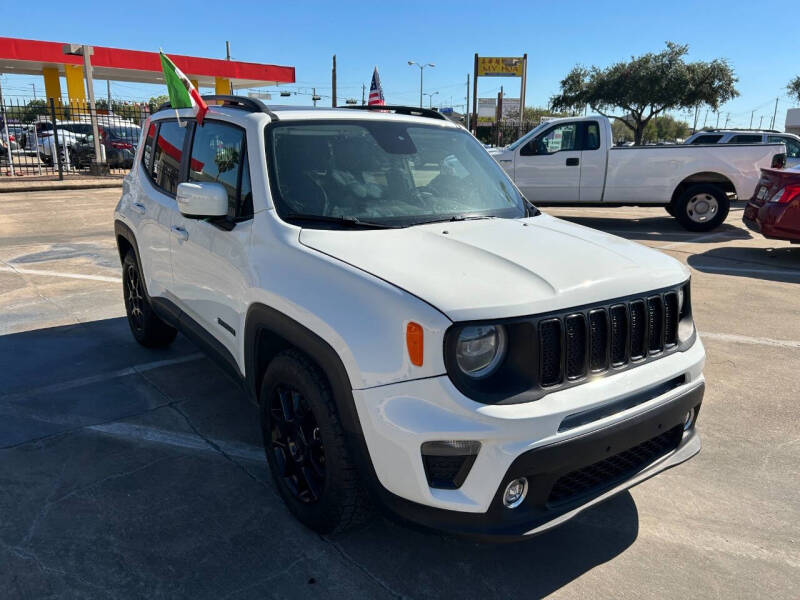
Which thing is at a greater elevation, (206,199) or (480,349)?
(206,199)

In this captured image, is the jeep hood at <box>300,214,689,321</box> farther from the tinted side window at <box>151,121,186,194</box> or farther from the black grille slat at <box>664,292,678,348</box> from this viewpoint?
the tinted side window at <box>151,121,186,194</box>

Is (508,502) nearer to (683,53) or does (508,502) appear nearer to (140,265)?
(140,265)

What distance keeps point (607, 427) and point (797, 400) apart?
9.25 feet

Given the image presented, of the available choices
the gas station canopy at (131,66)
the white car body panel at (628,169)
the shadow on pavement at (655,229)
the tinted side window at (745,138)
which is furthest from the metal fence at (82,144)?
the tinted side window at (745,138)

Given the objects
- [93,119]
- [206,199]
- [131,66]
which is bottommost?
[206,199]

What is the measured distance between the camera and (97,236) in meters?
10.4

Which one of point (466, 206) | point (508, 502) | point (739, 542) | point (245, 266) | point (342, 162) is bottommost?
point (739, 542)

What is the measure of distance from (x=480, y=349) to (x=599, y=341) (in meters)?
0.52

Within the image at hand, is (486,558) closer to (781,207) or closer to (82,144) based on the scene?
(781,207)

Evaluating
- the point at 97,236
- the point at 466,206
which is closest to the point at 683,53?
the point at 97,236

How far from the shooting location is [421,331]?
2.09 m

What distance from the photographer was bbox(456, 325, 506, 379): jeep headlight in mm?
2148

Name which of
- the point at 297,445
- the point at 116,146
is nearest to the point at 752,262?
the point at 297,445

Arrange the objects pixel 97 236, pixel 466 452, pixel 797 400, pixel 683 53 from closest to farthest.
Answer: pixel 466 452 → pixel 797 400 → pixel 97 236 → pixel 683 53
